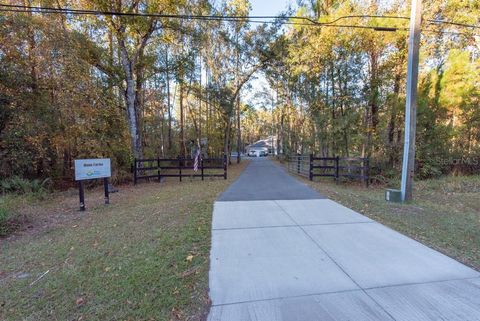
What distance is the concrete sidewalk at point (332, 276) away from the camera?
81.4 inches

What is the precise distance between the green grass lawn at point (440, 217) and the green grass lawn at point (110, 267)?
3.45 m

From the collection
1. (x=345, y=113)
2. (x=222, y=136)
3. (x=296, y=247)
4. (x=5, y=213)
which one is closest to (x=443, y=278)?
(x=296, y=247)

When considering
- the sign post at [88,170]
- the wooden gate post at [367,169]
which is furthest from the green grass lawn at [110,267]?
the wooden gate post at [367,169]

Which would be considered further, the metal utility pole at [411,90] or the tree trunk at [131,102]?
the tree trunk at [131,102]

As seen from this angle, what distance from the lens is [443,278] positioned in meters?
2.55

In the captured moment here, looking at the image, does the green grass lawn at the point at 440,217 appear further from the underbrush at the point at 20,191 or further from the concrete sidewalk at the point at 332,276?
the underbrush at the point at 20,191

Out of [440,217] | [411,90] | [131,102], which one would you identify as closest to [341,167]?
[411,90]

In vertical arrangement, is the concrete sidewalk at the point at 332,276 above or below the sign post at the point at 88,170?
below

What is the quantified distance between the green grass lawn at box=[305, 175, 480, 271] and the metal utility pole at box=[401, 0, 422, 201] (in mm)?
731

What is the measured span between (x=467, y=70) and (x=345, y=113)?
536 cm

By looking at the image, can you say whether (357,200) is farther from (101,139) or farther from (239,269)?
(101,139)

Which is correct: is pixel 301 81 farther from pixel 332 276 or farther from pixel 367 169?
pixel 332 276

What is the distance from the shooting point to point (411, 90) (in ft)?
19.8

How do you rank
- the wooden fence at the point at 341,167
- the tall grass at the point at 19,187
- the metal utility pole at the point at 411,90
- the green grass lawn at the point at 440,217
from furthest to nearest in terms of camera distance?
the wooden fence at the point at 341,167 < the tall grass at the point at 19,187 < the metal utility pole at the point at 411,90 < the green grass lawn at the point at 440,217
